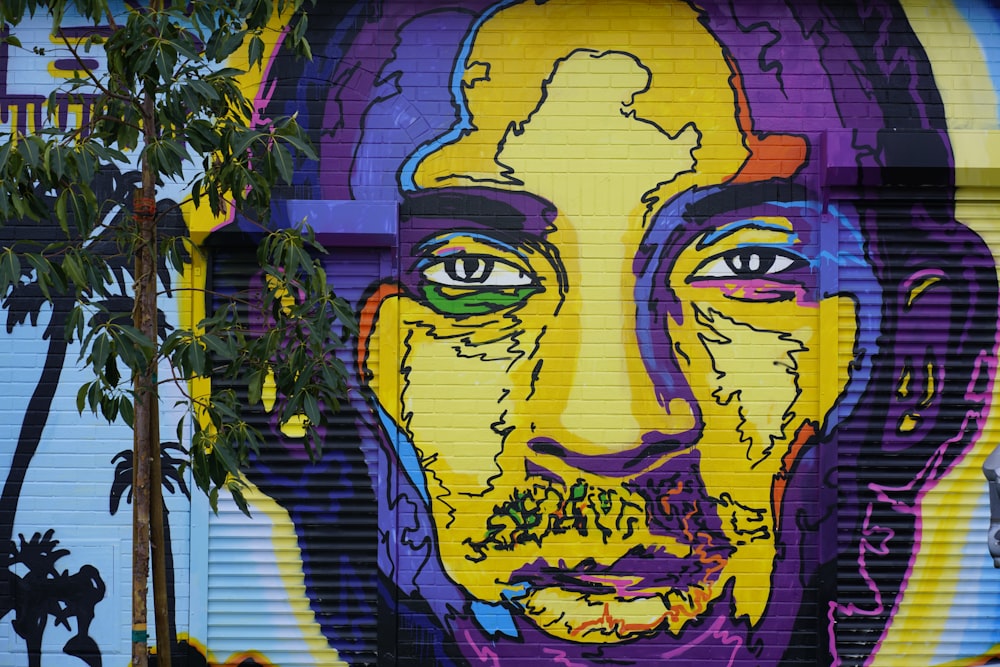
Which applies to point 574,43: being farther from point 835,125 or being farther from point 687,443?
point 687,443

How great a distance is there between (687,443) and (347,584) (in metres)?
2.41

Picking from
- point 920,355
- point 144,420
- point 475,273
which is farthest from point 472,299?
point 920,355

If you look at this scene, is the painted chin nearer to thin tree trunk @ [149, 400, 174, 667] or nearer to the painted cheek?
the painted cheek

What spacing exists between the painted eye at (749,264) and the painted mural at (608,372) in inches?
0.8

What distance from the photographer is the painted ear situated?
634 centimetres

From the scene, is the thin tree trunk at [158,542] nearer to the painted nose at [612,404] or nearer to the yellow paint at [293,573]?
the yellow paint at [293,573]

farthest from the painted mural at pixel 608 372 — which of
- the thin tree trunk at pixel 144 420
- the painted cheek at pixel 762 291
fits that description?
the thin tree trunk at pixel 144 420

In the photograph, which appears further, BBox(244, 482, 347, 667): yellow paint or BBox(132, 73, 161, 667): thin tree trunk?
BBox(244, 482, 347, 667): yellow paint

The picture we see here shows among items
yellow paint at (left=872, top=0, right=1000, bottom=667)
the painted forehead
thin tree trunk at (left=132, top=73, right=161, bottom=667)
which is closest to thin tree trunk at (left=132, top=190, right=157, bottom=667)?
thin tree trunk at (left=132, top=73, right=161, bottom=667)

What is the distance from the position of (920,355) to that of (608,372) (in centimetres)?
206

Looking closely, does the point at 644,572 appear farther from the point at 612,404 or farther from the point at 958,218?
the point at 958,218

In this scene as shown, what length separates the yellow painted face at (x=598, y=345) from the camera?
630cm

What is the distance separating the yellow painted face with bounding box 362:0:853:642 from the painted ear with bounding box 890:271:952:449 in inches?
16.6

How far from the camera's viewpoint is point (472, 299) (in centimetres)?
638
